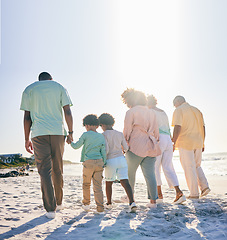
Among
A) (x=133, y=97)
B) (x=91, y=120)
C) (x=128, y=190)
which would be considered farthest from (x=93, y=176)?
(x=133, y=97)

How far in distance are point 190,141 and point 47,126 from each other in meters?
3.26

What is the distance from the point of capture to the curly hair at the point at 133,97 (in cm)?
458

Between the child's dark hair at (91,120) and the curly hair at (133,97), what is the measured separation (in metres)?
0.76

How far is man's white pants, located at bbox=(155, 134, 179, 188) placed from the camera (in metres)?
5.02

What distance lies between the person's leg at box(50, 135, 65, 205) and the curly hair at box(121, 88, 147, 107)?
1410mm

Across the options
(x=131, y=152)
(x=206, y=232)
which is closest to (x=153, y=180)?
(x=131, y=152)

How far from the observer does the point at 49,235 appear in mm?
2719

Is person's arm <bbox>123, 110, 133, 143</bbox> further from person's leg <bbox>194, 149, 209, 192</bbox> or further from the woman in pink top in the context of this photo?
person's leg <bbox>194, 149, 209, 192</bbox>

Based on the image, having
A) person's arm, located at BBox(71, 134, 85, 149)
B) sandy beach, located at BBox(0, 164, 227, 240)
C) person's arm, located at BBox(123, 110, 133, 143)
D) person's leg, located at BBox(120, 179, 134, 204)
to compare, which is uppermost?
person's arm, located at BBox(123, 110, 133, 143)

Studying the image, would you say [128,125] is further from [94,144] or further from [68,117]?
[68,117]

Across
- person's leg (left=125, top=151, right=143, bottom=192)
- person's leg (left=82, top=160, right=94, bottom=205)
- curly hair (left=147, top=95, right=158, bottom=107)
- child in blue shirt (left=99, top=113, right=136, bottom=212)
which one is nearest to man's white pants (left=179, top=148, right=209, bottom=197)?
curly hair (left=147, top=95, right=158, bottom=107)

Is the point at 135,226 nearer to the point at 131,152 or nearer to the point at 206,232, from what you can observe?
the point at 206,232

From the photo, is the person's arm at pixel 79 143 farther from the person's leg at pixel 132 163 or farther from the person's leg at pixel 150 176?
the person's leg at pixel 150 176

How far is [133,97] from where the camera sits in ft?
15.1
